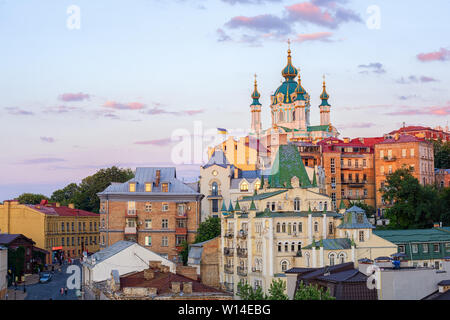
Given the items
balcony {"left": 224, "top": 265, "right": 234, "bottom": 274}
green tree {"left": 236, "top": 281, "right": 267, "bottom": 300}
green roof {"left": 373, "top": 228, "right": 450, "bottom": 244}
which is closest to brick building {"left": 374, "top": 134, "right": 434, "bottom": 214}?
green roof {"left": 373, "top": 228, "right": 450, "bottom": 244}

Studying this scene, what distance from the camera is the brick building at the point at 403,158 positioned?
116688mm

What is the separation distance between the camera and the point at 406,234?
7875 centimetres

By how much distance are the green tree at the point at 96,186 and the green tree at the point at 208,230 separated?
5000cm

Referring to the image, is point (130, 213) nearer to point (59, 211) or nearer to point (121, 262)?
point (59, 211)

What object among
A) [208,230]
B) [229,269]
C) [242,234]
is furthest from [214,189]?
[242,234]

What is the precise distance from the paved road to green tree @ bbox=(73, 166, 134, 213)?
4772cm

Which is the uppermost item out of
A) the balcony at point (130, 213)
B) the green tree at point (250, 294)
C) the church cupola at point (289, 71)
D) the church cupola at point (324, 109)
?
the church cupola at point (289, 71)

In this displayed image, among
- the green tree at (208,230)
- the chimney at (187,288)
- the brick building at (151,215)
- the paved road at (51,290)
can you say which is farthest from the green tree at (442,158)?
the chimney at (187,288)

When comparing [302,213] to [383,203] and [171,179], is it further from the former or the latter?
[383,203]

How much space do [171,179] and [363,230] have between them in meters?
37.3

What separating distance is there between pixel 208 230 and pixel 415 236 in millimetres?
27737

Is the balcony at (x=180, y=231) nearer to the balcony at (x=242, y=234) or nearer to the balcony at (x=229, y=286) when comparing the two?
the balcony at (x=229, y=286)

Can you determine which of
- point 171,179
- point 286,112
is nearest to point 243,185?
point 171,179
